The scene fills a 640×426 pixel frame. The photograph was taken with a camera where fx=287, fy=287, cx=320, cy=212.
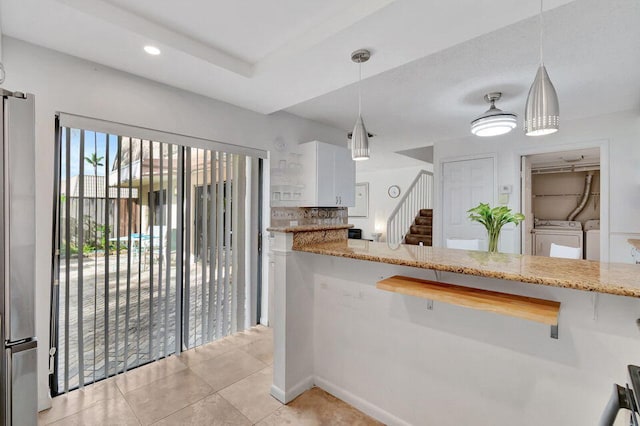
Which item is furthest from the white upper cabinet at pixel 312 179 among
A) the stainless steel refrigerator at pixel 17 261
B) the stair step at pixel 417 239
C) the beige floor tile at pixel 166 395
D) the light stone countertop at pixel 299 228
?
the stair step at pixel 417 239

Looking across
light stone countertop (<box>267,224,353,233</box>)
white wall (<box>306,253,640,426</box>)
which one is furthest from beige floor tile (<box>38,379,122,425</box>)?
light stone countertop (<box>267,224,353,233</box>)

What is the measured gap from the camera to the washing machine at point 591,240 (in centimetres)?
521

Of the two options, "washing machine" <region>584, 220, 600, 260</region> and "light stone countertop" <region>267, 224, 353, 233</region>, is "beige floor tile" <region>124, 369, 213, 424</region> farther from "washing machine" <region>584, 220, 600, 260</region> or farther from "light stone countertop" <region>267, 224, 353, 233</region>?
"washing machine" <region>584, 220, 600, 260</region>

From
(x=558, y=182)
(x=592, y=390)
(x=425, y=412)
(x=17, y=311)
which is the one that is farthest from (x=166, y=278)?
(x=558, y=182)

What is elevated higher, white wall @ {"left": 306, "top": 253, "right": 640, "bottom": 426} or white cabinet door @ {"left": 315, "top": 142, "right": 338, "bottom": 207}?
white cabinet door @ {"left": 315, "top": 142, "right": 338, "bottom": 207}

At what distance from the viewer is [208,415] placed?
Result: 186cm

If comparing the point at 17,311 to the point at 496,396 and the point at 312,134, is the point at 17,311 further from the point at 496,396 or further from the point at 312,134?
the point at 312,134

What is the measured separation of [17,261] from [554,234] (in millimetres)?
7173

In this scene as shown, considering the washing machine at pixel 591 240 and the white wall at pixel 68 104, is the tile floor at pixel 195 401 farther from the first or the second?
the washing machine at pixel 591 240

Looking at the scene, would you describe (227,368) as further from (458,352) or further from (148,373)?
(458,352)

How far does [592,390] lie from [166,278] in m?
2.82

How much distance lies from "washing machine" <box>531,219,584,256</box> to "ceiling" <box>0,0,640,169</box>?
3.37 metres

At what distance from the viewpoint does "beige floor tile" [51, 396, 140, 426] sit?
1.79 meters

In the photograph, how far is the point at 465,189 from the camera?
4.38 metres
